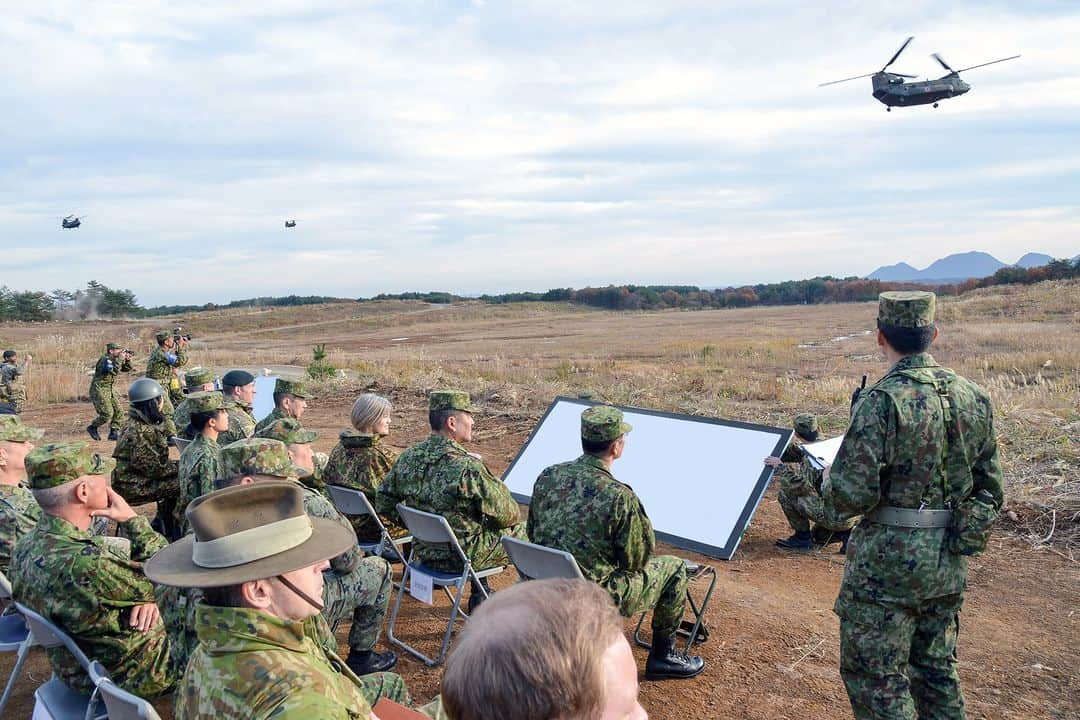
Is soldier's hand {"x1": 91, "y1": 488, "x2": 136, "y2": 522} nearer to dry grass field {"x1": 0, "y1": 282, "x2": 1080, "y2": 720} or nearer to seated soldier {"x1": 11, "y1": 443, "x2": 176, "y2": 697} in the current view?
seated soldier {"x1": 11, "y1": 443, "x2": 176, "y2": 697}

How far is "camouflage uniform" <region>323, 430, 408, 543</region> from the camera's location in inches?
217

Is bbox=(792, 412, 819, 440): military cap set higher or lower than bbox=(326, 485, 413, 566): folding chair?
higher

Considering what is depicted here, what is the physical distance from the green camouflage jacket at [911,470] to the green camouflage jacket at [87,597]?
9.96 ft

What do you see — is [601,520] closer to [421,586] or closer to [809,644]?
[421,586]

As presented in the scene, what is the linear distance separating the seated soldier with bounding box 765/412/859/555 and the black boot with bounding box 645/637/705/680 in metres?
2.07

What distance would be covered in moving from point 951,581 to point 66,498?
376 centimetres

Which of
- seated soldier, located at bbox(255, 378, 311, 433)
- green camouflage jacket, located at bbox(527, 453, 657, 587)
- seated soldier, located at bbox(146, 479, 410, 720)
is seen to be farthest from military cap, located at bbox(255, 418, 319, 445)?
seated soldier, located at bbox(146, 479, 410, 720)

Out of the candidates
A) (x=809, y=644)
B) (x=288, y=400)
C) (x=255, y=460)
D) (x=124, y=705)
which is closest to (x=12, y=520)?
(x=255, y=460)

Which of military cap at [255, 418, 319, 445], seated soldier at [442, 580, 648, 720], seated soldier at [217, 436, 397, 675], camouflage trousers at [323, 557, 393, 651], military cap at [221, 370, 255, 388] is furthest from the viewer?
military cap at [221, 370, 255, 388]

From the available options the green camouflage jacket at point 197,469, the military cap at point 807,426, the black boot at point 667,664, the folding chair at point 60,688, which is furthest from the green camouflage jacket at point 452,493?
the military cap at point 807,426

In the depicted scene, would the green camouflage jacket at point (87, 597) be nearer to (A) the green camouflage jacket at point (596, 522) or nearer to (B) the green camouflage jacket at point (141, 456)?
(A) the green camouflage jacket at point (596, 522)

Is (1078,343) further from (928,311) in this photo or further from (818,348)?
(928,311)

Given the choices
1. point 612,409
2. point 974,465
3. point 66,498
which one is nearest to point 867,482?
point 974,465

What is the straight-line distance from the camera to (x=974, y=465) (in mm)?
3072
